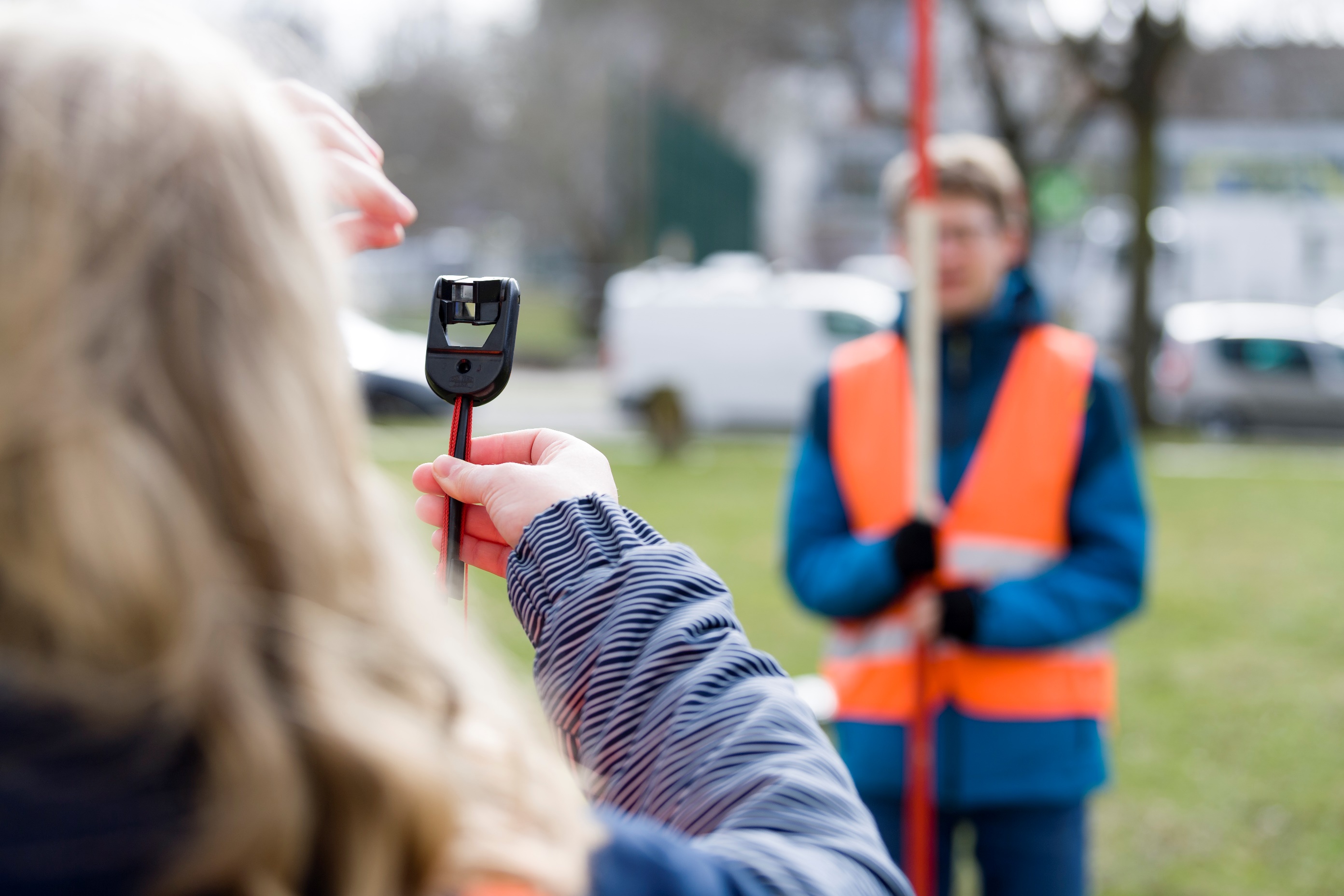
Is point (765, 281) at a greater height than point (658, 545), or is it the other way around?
point (658, 545)

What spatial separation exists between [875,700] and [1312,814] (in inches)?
97.6

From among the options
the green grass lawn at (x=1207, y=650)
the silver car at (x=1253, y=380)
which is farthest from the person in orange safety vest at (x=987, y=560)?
the silver car at (x=1253, y=380)

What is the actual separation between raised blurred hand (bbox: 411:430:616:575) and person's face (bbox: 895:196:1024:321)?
1710 mm

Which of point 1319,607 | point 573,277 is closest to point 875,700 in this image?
point 1319,607

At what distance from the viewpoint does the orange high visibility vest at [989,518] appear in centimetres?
252

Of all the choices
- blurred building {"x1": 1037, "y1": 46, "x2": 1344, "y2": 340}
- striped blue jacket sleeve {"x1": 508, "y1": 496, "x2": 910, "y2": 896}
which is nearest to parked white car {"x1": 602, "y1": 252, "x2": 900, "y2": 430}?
blurred building {"x1": 1037, "y1": 46, "x2": 1344, "y2": 340}

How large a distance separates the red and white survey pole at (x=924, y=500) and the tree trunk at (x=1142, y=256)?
41.8ft

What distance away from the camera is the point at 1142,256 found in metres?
14.8

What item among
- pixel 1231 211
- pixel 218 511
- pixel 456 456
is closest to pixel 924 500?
pixel 456 456

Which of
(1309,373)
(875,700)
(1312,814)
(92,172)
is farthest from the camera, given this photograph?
(1309,373)

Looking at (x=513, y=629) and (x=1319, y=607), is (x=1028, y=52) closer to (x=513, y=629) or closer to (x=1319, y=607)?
(x=1319, y=607)

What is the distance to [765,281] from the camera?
1562 cm

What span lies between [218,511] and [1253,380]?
15.5 meters

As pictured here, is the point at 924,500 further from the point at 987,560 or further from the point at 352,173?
the point at 352,173
